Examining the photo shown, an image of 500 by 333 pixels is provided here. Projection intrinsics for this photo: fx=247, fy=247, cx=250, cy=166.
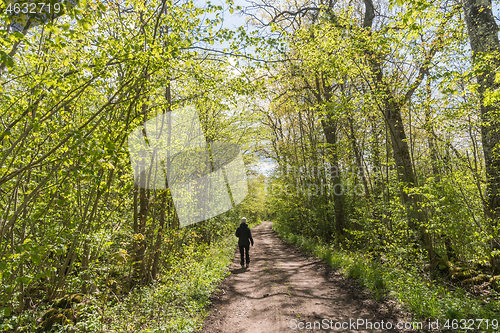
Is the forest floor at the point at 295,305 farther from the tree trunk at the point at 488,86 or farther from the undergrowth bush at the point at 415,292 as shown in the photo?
the tree trunk at the point at 488,86

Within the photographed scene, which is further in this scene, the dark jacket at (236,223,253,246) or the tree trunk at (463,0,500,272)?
the dark jacket at (236,223,253,246)

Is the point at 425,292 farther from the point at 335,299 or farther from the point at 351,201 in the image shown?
the point at 351,201

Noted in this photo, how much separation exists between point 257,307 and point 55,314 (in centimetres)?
382

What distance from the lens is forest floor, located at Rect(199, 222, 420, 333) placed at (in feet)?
15.0

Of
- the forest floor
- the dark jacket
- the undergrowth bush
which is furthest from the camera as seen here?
the dark jacket

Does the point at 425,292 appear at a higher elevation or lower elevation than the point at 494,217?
lower

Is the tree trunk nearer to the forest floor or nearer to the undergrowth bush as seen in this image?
the undergrowth bush

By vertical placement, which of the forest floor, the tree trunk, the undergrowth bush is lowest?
the forest floor

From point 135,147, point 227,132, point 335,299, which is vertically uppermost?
point 227,132

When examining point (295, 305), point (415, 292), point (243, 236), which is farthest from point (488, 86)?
point (243, 236)

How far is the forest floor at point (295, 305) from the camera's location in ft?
15.0

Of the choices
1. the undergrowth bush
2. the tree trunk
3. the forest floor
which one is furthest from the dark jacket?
the tree trunk

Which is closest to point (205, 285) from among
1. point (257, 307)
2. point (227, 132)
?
point (257, 307)

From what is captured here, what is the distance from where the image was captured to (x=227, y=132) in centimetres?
1271
